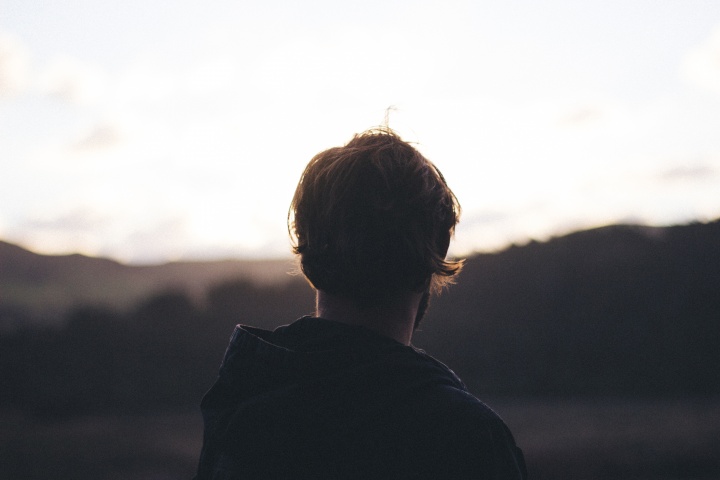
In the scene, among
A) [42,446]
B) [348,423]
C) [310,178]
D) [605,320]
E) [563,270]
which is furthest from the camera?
[563,270]

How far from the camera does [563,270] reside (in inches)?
A: 505

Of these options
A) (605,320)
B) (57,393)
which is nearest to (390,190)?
(57,393)

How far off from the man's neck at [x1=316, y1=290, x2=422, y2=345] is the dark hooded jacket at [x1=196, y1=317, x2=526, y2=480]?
0.14ft

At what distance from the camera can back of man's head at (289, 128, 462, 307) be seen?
144 centimetres

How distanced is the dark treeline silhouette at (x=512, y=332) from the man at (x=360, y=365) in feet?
33.4

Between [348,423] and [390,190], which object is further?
[390,190]

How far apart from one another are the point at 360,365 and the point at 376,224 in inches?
12.8

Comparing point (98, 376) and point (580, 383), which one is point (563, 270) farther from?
point (98, 376)

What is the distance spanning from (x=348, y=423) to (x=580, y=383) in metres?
10.9

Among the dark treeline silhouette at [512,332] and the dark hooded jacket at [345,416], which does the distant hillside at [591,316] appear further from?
the dark hooded jacket at [345,416]

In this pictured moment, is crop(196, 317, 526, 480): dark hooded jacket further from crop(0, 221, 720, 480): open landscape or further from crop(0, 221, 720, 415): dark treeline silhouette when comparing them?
crop(0, 221, 720, 415): dark treeline silhouette

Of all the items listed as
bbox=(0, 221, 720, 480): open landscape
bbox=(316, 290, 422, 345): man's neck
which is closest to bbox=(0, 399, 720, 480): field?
bbox=(0, 221, 720, 480): open landscape

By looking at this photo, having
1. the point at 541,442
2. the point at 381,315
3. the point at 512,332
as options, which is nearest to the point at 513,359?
the point at 512,332

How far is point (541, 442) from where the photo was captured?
28.7 feet
